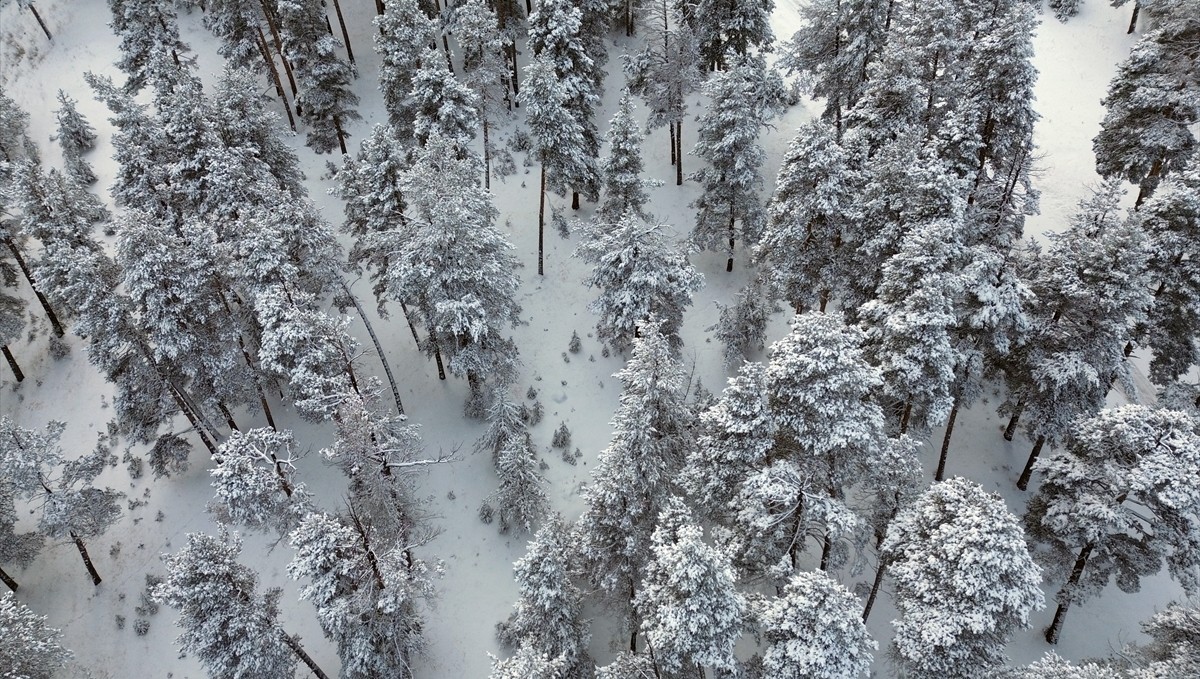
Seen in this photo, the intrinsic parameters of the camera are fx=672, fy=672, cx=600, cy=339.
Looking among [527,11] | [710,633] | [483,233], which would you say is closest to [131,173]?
[483,233]

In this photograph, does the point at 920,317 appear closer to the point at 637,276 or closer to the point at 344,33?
the point at 637,276

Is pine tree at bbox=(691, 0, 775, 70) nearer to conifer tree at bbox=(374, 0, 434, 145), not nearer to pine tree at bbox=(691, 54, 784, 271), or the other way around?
pine tree at bbox=(691, 54, 784, 271)

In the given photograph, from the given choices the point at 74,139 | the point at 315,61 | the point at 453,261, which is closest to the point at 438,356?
the point at 453,261


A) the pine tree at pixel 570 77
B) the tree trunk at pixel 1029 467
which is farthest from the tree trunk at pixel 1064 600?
the pine tree at pixel 570 77

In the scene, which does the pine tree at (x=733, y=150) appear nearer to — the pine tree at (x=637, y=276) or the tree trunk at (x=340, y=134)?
the pine tree at (x=637, y=276)

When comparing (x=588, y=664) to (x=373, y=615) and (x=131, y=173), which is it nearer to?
(x=373, y=615)
